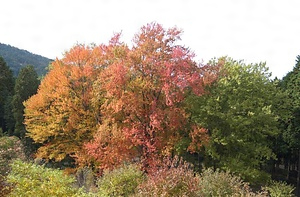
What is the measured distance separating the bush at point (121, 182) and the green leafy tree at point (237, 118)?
6.39 m

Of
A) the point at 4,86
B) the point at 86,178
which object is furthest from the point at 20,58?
the point at 86,178

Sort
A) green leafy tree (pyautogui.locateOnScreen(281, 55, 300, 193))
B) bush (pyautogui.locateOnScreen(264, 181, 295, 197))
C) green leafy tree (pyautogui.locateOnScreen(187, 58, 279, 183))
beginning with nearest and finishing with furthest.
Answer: bush (pyautogui.locateOnScreen(264, 181, 295, 197)) → green leafy tree (pyautogui.locateOnScreen(187, 58, 279, 183)) → green leafy tree (pyautogui.locateOnScreen(281, 55, 300, 193))

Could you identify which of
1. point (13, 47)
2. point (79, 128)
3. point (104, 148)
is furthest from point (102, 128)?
point (13, 47)

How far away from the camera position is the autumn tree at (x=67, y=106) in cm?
2216

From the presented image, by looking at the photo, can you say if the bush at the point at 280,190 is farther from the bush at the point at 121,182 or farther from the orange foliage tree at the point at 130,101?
the bush at the point at 121,182

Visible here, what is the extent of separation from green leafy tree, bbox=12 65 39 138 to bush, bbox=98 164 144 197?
23.4 m

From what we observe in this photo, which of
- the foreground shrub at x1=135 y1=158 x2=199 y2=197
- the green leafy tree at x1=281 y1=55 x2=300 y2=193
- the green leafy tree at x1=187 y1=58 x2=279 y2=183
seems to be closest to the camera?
the foreground shrub at x1=135 y1=158 x2=199 y2=197

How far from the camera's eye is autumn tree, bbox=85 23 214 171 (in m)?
18.9

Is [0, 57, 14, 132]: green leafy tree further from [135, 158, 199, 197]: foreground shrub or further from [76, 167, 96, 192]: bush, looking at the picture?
[135, 158, 199, 197]: foreground shrub

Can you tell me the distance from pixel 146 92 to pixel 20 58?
10415 cm

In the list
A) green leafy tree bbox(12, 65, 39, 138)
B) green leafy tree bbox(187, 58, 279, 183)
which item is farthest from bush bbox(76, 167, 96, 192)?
green leafy tree bbox(12, 65, 39, 138)

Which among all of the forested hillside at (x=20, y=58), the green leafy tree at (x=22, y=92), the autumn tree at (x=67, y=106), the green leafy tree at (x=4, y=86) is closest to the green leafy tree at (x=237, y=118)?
the autumn tree at (x=67, y=106)

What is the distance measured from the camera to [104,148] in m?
18.9

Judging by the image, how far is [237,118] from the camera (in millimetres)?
20344
